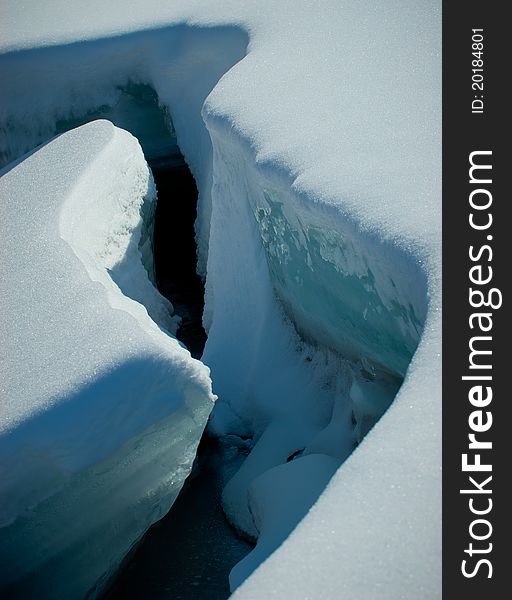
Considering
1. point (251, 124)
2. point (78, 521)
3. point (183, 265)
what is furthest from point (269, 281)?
point (183, 265)

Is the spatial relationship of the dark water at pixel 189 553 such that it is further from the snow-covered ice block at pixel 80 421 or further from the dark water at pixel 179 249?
the dark water at pixel 179 249

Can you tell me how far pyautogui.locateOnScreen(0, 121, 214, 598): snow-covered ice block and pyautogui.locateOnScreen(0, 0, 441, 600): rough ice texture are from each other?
333 mm

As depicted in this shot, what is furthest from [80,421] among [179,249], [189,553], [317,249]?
[179,249]

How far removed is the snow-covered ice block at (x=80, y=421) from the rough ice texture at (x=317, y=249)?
0.33 m

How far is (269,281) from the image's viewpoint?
2.82 meters

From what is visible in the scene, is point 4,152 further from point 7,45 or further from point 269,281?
point 269,281

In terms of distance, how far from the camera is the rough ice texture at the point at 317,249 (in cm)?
128

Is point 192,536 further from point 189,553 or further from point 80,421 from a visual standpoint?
point 80,421

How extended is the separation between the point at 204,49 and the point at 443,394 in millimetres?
2680

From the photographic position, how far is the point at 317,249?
7.77ft

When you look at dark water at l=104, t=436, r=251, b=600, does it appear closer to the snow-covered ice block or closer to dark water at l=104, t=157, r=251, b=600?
dark water at l=104, t=157, r=251, b=600

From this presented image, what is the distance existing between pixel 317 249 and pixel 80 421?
33.4 inches

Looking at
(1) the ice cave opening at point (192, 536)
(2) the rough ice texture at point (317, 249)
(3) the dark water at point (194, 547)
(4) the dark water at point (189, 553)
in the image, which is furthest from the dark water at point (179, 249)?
(4) the dark water at point (189, 553)

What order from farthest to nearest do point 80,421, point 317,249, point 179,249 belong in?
point 179,249 → point 317,249 → point 80,421
